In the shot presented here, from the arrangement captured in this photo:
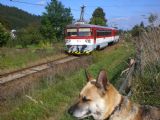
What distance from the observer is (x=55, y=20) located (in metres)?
59.7

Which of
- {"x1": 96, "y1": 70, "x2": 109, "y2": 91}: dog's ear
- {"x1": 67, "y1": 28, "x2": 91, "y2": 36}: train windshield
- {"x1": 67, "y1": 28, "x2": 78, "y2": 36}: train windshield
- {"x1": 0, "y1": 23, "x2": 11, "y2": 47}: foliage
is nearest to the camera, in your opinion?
{"x1": 96, "y1": 70, "x2": 109, "y2": 91}: dog's ear

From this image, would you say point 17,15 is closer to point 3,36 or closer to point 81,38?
Answer: point 3,36

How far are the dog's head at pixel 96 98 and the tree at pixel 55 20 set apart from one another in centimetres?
5026

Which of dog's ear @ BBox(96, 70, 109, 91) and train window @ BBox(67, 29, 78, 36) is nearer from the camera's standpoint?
dog's ear @ BBox(96, 70, 109, 91)

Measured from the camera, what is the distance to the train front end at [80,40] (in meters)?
32.3

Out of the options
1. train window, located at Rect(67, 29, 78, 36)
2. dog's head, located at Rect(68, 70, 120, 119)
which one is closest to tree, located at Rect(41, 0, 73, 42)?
train window, located at Rect(67, 29, 78, 36)

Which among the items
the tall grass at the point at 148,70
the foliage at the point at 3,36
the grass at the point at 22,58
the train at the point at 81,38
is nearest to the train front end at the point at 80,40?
the train at the point at 81,38

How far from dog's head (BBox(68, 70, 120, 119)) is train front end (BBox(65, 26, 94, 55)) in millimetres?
26962

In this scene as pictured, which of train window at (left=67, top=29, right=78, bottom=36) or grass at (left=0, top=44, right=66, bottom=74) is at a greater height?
train window at (left=67, top=29, right=78, bottom=36)

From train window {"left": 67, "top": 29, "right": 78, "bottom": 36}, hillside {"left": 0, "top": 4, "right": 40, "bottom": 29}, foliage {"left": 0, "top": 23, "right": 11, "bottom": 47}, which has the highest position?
hillside {"left": 0, "top": 4, "right": 40, "bottom": 29}

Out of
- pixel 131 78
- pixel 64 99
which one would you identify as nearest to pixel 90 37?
pixel 64 99

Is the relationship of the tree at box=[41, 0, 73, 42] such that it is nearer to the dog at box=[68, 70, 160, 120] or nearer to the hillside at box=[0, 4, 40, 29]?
the dog at box=[68, 70, 160, 120]

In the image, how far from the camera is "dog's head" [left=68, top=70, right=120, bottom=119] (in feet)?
16.6

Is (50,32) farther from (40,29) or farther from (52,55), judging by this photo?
(52,55)
